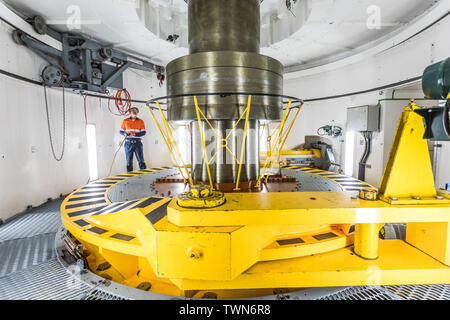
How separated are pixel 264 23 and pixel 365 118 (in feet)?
11.3

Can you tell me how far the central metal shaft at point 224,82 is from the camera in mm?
2408

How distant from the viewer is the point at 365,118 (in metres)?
6.15

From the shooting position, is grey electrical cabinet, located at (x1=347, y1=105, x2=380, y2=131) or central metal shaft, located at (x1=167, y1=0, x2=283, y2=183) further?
grey electrical cabinet, located at (x1=347, y1=105, x2=380, y2=131)

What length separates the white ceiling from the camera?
431cm

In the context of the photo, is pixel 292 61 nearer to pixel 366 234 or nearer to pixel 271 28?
pixel 271 28

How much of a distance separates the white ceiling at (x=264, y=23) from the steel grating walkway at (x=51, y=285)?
13.0ft

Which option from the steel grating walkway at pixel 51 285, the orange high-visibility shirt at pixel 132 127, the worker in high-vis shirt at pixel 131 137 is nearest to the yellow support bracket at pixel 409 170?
the steel grating walkway at pixel 51 285

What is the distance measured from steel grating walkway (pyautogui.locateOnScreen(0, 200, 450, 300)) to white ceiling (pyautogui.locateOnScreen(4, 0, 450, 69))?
3.96 meters

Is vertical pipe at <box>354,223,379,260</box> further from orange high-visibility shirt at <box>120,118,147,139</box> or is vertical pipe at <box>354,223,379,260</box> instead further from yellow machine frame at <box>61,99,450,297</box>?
orange high-visibility shirt at <box>120,118,147,139</box>

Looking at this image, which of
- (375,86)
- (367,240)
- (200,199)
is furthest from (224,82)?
(375,86)

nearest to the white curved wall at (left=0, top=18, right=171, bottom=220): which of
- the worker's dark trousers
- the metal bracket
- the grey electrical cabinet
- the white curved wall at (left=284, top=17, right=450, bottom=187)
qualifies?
the metal bracket

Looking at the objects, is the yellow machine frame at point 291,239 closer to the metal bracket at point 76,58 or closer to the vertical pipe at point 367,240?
the vertical pipe at point 367,240

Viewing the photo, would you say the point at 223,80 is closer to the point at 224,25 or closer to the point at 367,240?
the point at 224,25
